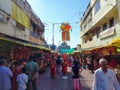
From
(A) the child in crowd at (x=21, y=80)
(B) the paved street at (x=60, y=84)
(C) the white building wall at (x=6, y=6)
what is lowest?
(B) the paved street at (x=60, y=84)

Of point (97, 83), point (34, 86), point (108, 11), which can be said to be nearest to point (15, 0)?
point (108, 11)

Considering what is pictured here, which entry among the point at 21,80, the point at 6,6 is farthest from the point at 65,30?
the point at 21,80

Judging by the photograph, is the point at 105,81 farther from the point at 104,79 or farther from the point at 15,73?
the point at 15,73

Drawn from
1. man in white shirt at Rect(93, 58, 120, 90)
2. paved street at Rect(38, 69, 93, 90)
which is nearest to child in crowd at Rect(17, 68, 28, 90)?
man in white shirt at Rect(93, 58, 120, 90)

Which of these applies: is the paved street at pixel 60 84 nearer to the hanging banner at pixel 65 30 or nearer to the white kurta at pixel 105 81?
the white kurta at pixel 105 81

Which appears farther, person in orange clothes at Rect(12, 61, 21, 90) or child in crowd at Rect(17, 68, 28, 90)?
person in orange clothes at Rect(12, 61, 21, 90)

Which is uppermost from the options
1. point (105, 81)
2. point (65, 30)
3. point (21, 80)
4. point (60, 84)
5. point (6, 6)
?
point (65, 30)

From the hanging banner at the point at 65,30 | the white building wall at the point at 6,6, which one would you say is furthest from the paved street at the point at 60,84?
the hanging banner at the point at 65,30

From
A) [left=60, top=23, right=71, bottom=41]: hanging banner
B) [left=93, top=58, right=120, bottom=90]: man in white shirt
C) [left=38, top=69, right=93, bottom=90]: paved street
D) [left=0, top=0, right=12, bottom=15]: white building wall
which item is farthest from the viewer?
[left=60, top=23, right=71, bottom=41]: hanging banner

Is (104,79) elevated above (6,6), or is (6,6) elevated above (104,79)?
(6,6)

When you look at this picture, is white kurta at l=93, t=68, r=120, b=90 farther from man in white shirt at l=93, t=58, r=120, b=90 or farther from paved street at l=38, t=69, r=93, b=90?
paved street at l=38, t=69, r=93, b=90

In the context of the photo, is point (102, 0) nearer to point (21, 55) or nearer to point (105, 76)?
point (21, 55)

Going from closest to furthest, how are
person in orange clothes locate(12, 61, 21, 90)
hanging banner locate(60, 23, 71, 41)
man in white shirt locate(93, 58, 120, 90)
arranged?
1. man in white shirt locate(93, 58, 120, 90)
2. person in orange clothes locate(12, 61, 21, 90)
3. hanging banner locate(60, 23, 71, 41)

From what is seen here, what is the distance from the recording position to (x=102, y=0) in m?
31.0
